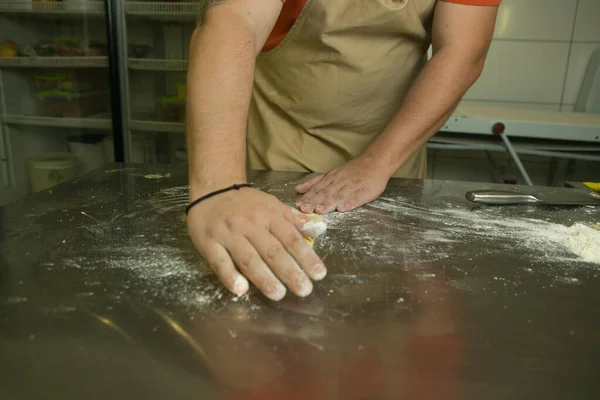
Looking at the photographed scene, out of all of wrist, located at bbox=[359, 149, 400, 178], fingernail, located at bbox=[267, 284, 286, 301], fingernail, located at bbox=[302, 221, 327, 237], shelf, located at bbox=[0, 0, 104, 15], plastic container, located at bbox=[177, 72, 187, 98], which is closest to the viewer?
fingernail, located at bbox=[267, 284, 286, 301]

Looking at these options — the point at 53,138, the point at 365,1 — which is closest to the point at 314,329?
the point at 365,1

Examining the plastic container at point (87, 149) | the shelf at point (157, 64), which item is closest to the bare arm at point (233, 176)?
the shelf at point (157, 64)

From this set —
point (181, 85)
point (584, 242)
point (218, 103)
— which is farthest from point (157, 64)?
point (584, 242)

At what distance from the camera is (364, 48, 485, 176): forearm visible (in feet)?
2.93

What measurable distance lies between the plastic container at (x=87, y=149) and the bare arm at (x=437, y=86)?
5.95 feet

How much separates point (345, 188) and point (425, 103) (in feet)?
0.82

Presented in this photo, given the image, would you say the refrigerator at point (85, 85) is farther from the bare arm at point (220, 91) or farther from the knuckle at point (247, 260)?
the knuckle at point (247, 260)

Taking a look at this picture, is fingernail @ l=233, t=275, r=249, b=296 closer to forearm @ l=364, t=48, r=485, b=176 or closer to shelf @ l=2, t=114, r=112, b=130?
forearm @ l=364, t=48, r=485, b=176

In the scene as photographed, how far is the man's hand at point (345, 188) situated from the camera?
0.75 meters

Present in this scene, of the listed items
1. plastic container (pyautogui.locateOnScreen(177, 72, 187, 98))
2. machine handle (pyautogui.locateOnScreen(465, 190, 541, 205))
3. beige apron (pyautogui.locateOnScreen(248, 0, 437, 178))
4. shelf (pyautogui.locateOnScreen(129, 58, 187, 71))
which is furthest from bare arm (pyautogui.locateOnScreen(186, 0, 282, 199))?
plastic container (pyautogui.locateOnScreen(177, 72, 187, 98))

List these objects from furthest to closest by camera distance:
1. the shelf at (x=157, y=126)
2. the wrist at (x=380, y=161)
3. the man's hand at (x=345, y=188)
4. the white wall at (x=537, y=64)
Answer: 1. the shelf at (x=157, y=126)
2. the white wall at (x=537, y=64)
3. the wrist at (x=380, y=161)
4. the man's hand at (x=345, y=188)

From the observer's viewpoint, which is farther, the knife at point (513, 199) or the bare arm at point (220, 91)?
the knife at point (513, 199)

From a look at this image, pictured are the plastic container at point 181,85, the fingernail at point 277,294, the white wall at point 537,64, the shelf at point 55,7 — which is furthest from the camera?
the plastic container at point 181,85

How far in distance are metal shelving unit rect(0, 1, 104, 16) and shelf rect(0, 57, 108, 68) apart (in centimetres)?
18
